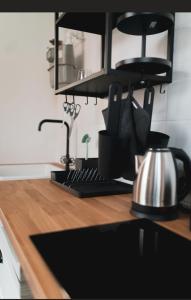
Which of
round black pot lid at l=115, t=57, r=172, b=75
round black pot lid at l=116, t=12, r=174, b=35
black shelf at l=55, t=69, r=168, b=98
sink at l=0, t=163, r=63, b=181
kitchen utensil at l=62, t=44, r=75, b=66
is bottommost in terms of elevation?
sink at l=0, t=163, r=63, b=181

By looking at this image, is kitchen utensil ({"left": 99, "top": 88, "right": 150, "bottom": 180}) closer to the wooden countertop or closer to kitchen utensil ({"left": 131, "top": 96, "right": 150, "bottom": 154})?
kitchen utensil ({"left": 131, "top": 96, "right": 150, "bottom": 154})

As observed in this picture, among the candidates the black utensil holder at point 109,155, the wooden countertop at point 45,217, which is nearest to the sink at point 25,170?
the wooden countertop at point 45,217

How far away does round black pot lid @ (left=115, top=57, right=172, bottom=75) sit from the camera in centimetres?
88

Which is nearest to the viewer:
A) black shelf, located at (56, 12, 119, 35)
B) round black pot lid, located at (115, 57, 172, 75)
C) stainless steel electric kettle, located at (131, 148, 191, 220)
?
stainless steel electric kettle, located at (131, 148, 191, 220)

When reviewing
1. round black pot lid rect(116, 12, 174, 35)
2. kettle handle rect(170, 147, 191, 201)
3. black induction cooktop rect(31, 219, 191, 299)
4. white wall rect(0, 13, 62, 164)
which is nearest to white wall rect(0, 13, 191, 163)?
white wall rect(0, 13, 62, 164)

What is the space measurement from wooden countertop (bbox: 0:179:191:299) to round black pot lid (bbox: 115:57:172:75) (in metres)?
0.47

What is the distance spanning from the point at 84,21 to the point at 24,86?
1150 millimetres

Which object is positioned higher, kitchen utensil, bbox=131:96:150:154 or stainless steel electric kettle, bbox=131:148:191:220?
kitchen utensil, bbox=131:96:150:154

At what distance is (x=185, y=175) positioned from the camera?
0.80 meters

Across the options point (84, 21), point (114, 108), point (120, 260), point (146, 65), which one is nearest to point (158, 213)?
point (120, 260)

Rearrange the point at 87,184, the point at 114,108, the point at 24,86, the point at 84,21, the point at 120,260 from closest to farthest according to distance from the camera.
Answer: the point at 120,260, the point at 114,108, the point at 87,184, the point at 84,21, the point at 24,86

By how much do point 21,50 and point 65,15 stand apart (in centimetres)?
115

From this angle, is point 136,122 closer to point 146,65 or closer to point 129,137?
point 129,137

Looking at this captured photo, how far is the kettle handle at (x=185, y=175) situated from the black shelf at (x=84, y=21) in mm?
786
